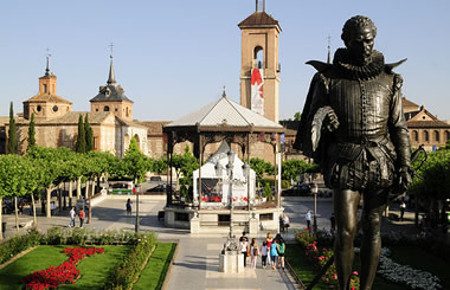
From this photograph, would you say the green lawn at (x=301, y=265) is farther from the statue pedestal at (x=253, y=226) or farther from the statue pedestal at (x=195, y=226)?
the statue pedestal at (x=195, y=226)

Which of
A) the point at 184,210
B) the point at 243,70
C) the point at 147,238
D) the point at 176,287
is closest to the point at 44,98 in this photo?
the point at 243,70

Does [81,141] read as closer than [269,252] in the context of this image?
No

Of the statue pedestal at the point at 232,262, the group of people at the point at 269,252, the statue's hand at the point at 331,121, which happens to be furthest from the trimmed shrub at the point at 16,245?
the statue's hand at the point at 331,121

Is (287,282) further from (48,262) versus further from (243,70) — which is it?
(243,70)

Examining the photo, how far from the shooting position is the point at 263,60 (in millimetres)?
67375

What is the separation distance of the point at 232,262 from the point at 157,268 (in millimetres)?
2725

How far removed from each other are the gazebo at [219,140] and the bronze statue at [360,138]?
23.4 metres

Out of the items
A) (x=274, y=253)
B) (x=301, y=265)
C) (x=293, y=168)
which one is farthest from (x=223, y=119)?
(x=293, y=168)

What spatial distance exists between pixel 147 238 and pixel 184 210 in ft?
25.1

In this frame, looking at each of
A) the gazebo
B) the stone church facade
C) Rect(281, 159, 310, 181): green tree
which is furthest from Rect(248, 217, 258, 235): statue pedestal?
the stone church facade

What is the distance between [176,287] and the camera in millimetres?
17594

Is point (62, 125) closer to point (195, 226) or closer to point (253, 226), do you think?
point (195, 226)

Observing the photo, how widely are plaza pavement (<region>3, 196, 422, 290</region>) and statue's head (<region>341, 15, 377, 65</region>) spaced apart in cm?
1330

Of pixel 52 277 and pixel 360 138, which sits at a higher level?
pixel 360 138
